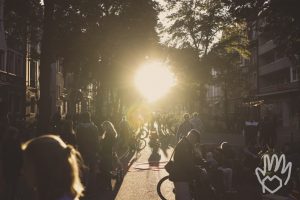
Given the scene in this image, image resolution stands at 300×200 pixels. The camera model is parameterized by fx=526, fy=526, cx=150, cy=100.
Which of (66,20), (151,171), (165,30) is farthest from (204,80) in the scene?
(151,171)

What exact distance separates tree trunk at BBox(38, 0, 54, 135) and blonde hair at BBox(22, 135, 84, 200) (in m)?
15.1

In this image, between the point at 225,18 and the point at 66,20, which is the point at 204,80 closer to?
the point at 225,18

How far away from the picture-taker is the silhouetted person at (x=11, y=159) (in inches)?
386

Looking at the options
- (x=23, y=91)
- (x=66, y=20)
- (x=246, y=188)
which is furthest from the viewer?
(x=23, y=91)

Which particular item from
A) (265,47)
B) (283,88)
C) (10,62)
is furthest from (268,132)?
(265,47)

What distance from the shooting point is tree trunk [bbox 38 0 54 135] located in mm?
18297

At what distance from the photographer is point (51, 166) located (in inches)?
121

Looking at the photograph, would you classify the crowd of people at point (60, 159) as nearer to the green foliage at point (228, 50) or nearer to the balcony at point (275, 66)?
the green foliage at point (228, 50)

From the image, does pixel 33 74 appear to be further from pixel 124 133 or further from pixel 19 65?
pixel 124 133

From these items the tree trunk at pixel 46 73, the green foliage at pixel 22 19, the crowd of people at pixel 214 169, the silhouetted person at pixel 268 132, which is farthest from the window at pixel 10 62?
the crowd of people at pixel 214 169

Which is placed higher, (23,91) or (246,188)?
(23,91)

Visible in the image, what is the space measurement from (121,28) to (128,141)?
7984 millimetres

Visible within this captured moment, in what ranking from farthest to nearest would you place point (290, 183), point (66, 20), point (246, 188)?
point (66, 20) < point (246, 188) < point (290, 183)

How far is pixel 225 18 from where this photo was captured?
46.8 meters
